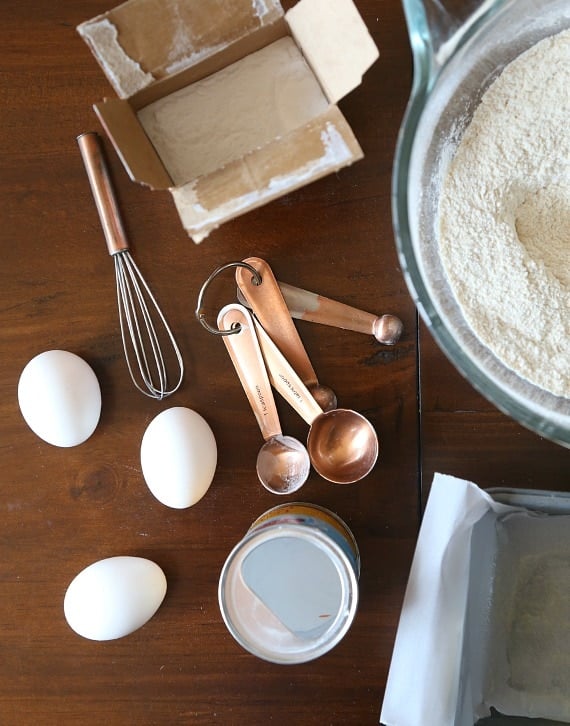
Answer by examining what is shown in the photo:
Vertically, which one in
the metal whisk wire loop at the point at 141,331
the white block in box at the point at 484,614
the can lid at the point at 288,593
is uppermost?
the metal whisk wire loop at the point at 141,331

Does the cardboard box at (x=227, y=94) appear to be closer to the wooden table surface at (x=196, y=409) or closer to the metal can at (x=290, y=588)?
the wooden table surface at (x=196, y=409)

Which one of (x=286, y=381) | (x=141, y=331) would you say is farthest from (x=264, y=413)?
(x=141, y=331)

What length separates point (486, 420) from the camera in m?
0.62

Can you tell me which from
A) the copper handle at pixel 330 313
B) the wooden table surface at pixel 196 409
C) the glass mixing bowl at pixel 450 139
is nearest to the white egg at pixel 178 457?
the wooden table surface at pixel 196 409

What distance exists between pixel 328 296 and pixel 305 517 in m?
0.20

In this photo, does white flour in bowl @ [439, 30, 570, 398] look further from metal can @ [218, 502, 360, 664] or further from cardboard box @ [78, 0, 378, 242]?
metal can @ [218, 502, 360, 664]

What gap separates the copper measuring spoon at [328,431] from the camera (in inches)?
24.4

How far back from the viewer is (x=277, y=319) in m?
0.63

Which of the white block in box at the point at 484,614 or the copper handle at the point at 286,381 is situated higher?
the copper handle at the point at 286,381

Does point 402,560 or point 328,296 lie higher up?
point 328,296

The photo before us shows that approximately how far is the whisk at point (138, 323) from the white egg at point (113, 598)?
16cm

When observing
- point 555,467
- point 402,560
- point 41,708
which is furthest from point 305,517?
point 41,708

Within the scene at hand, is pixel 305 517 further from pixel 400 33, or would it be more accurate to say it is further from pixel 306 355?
pixel 400 33

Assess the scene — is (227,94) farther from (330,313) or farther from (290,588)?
(290,588)
